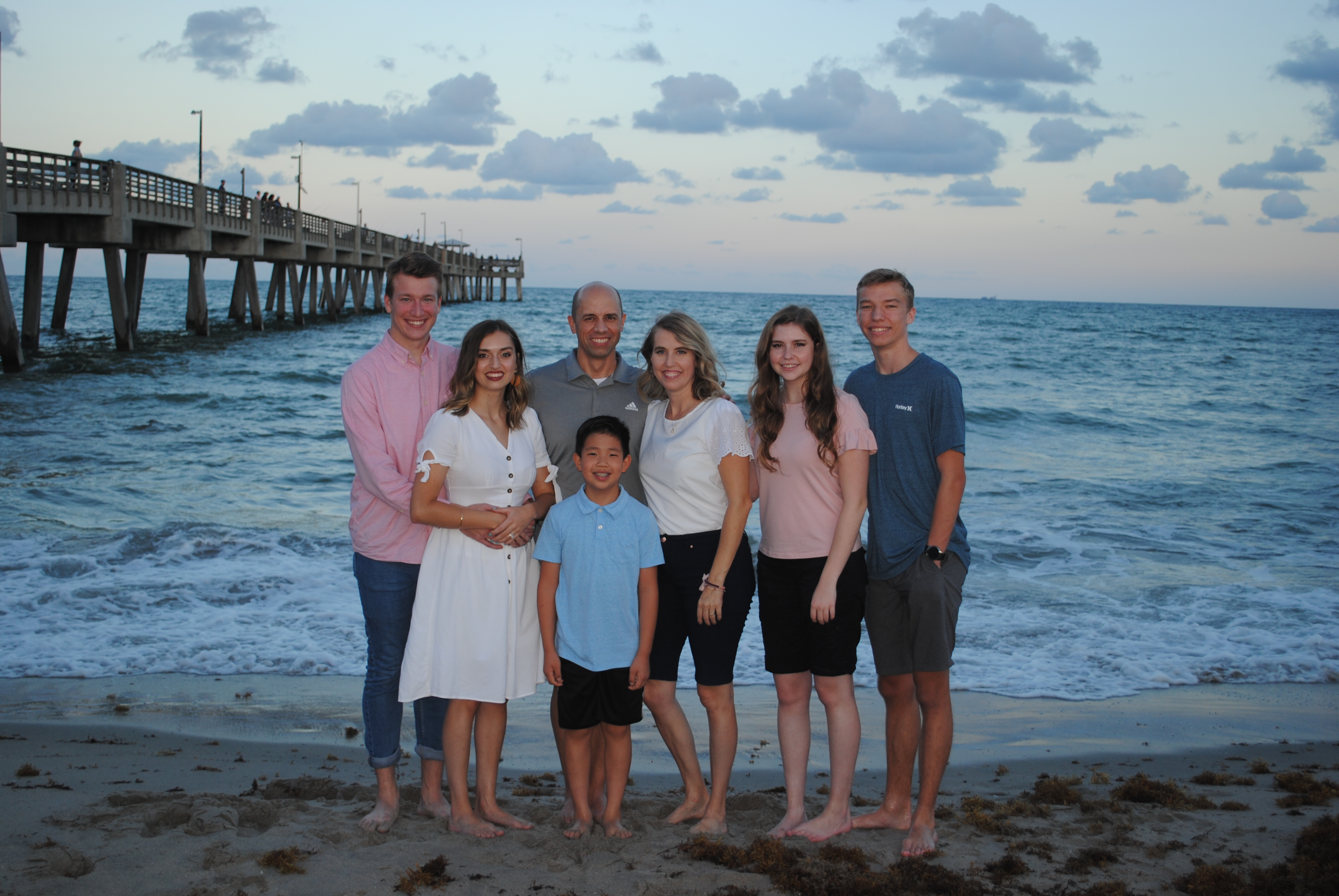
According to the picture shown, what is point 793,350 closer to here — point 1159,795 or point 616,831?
point 616,831

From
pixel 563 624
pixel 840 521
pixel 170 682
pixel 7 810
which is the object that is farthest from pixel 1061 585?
pixel 7 810

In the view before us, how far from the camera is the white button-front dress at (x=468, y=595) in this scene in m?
3.39

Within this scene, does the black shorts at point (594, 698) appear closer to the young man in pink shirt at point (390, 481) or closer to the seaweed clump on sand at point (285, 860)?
the young man in pink shirt at point (390, 481)

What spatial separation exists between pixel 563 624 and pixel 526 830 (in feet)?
2.81

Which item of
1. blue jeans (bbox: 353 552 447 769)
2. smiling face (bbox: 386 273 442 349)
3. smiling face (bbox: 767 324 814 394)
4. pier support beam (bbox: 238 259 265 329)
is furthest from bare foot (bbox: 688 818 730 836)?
pier support beam (bbox: 238 259 265 329)

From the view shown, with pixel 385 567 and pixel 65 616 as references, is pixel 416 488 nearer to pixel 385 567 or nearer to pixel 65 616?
pixel 385 567

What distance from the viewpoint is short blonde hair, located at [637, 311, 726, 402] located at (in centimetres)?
344

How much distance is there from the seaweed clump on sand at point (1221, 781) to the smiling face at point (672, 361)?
320 centimetres

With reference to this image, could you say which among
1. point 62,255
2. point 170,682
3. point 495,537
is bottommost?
point 170,682

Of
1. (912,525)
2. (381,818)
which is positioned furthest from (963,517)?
(381,818)

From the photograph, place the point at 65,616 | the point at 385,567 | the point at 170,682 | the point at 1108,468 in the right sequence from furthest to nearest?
the point at 1108,468
the point at 65,616
the point at 170,682
the point at 385,567

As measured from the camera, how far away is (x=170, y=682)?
564 centimetres

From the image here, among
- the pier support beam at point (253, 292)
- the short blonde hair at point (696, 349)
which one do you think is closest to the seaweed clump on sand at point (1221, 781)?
the short blonde hair at point (696, 349)

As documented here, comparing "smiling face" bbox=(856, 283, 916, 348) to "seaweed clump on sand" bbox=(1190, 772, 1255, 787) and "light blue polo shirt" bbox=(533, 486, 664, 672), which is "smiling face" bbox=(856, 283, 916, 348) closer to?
"light blue polo shirt" bbox=(533, 486, 664, 672)
